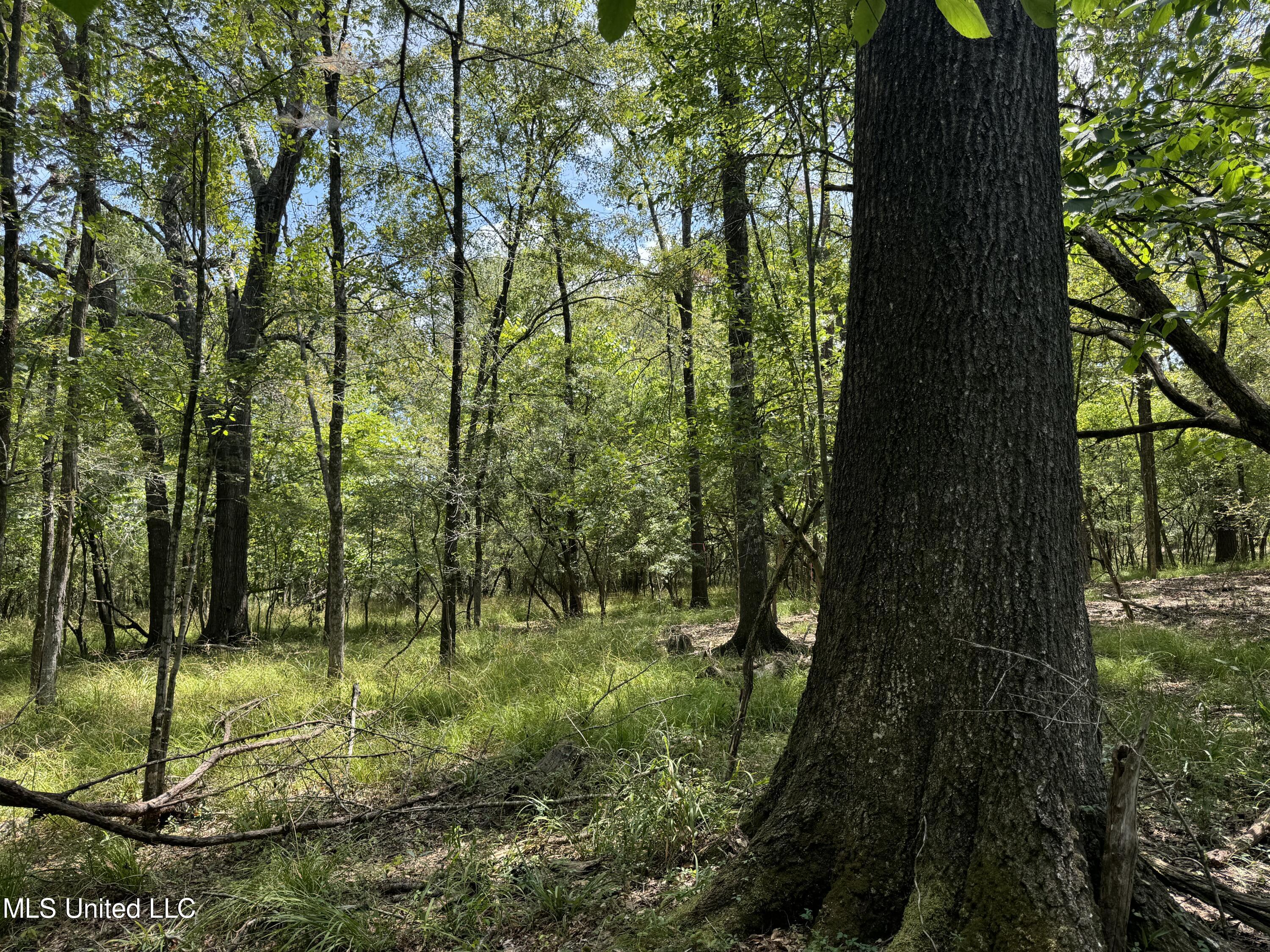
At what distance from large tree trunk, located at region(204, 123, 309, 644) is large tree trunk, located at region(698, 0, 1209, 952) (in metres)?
3.99

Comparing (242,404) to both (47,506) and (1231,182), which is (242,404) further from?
(1231,182)

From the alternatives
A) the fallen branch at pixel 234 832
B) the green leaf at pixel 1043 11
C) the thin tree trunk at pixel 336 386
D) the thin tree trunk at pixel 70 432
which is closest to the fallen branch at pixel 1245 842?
the fallen branch at pixel 234 832

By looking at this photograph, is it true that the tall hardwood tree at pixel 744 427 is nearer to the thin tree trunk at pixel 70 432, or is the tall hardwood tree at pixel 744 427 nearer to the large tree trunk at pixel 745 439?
the large tree trunk at pixel 745 439

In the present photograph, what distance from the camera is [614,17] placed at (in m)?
0.66

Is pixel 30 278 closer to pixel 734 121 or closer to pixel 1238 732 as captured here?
pixel 734 121

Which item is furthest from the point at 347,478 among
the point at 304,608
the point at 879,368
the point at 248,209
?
the point at 879,368

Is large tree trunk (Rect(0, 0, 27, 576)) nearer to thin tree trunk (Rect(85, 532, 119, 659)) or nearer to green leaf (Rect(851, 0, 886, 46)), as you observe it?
thin tree trunk (Rect(85, 532, 119, 659))

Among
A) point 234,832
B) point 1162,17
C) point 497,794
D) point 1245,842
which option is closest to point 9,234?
point 234,832

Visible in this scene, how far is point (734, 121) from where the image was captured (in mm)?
4750

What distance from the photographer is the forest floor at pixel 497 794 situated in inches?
94.1

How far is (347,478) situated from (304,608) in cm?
760

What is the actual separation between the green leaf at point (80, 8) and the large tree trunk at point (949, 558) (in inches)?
76.7

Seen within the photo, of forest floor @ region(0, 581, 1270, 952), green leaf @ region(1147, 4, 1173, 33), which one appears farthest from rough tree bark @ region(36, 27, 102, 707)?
green leaf @ region(1147, 4, 1173, 33)

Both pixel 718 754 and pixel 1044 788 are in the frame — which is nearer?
pixel 1044 788
